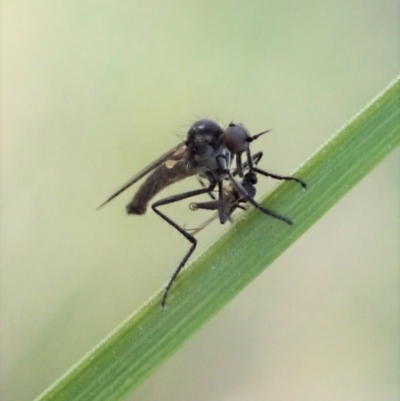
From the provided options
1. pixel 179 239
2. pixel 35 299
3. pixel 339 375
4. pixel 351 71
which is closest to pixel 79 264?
pixel 35 299

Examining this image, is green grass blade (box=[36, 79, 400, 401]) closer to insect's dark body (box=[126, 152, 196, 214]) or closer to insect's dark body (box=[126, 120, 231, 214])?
insect's dark body (box=[126, 120, 231, 214])

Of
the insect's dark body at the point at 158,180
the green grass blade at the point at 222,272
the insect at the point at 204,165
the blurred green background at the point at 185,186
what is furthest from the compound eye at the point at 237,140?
the blurred green background at the point at 185,186

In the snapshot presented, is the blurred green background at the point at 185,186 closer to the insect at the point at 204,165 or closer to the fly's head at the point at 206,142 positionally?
the insect at the point at 204,165

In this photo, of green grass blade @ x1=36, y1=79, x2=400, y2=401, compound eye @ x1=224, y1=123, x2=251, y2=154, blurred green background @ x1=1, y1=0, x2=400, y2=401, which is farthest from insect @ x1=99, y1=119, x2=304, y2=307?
blurred green background @ x1=1, y1=0, x2=400, y2=401

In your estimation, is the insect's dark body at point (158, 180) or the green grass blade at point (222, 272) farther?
the insect's dark body at point (158, 180)

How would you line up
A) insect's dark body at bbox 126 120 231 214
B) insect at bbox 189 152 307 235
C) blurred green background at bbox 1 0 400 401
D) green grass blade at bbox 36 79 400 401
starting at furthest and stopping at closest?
blurred green background at bbox 1 0 400 401
insect's dark body at bbox 126 120 231 214
insect at bbox 189 152 307 235
green grass blade at bbox 36 79 400 401

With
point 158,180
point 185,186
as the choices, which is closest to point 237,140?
point 158,180

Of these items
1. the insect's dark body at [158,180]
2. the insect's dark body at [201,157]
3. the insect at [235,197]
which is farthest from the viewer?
the insect's dark body at [158,180]
